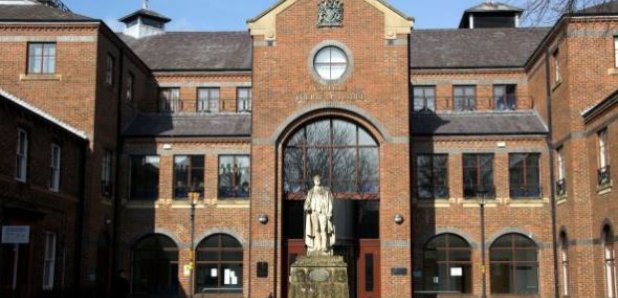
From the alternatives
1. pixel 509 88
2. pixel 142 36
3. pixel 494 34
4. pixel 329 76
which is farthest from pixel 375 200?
pixel 142 36

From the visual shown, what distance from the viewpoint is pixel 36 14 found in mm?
31203

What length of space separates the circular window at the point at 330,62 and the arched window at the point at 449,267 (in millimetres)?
7664

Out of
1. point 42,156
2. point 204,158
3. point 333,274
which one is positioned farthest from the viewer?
point 204,158

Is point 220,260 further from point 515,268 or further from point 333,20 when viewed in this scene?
point 515,268

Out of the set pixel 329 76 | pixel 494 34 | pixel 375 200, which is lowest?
pixel 375 200

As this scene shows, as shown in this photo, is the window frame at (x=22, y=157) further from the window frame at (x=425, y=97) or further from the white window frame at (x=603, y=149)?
the white window frame at (x=603, y=149)

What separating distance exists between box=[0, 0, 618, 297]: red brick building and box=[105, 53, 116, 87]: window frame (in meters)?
0.08

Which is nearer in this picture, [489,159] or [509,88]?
[489,159]

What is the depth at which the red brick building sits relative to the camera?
1153 inches

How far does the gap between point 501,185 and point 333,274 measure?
11343mm

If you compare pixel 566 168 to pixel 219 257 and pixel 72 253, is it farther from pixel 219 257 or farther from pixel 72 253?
pixel 72 253

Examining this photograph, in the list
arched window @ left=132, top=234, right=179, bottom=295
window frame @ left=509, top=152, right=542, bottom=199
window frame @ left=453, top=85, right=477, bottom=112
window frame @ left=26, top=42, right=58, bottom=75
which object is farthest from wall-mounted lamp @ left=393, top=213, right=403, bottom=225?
window frame @ left=26, top=42, right=58, bottom=75

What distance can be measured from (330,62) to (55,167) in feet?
35.3

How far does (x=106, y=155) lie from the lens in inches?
1252
